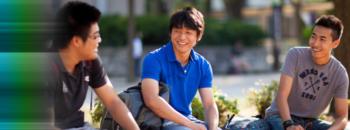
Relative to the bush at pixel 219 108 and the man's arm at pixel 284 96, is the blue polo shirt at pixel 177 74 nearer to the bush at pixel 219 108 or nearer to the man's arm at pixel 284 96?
the man's arm at pixel 284 96

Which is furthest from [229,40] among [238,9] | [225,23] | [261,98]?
[261,98]

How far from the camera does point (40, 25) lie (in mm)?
3518

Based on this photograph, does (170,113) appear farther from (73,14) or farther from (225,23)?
(225,23)

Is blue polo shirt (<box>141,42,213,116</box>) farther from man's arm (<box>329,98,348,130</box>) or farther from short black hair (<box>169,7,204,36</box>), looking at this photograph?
man's arm (<box>329,98,348,130</box>)

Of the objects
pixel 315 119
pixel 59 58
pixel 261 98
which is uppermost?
pixel 59 58

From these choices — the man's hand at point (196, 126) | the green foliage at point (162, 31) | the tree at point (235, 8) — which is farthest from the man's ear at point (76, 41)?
the tree at point (235, 8)

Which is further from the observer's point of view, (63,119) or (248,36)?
(248,36)

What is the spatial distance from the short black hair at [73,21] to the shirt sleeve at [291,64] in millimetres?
1941

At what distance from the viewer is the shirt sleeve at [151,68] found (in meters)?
4.72

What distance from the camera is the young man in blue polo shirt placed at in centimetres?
466

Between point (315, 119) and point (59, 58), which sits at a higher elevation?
point (59, 58)

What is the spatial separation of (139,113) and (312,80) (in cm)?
155

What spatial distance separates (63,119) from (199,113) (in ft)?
10.3

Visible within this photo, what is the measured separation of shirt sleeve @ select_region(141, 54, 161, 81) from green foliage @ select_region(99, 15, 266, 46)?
19212mm
